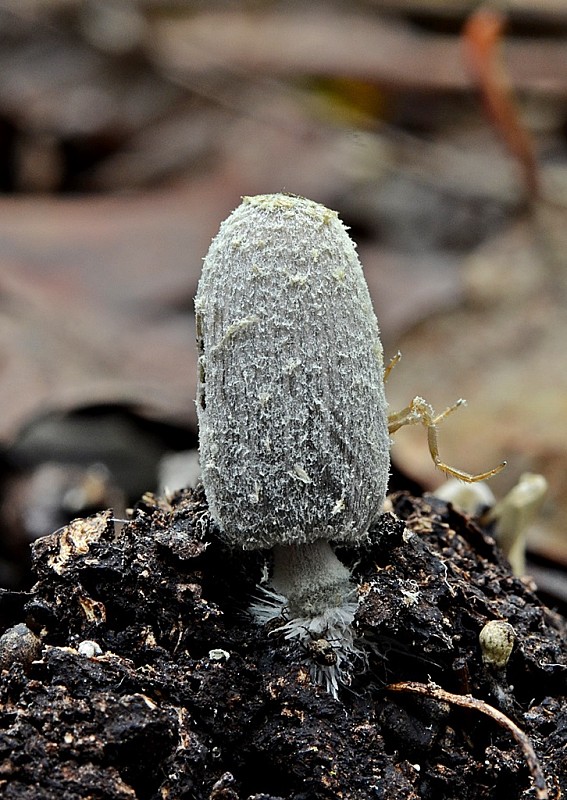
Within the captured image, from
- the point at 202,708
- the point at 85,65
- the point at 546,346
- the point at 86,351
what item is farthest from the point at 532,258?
the point at 85,65

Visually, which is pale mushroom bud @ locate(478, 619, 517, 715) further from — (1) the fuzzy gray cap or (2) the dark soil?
(1) the fuzzy gray cap

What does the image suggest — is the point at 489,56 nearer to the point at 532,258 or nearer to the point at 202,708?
the point at 532,258

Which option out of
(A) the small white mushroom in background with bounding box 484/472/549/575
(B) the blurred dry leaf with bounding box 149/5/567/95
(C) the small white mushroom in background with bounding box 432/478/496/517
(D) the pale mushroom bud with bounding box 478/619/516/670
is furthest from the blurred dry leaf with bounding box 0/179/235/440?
(D) the pale mushroom bud with bounding box 478/619/516/670

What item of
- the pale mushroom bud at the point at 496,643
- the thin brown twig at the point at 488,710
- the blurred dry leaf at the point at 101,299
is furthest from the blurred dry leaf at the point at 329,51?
the thin brown twig at the point at 488,710

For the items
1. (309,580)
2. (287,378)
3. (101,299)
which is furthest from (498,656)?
(101,299)

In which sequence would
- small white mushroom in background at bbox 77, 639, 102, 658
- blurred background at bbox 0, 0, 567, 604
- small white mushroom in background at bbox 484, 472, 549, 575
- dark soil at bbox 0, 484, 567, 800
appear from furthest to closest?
blurred background at bbox 0, 0, 567, 604 → small white mushroom in background at bbox 484, 472, 549, 575 → small white mushroom in background at bbox 77, 639, 102, 658 → dark soil at bbox 0, 484, 567, 800

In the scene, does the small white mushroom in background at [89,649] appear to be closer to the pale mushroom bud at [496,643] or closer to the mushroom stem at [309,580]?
the mushroom stem at [309,580]
